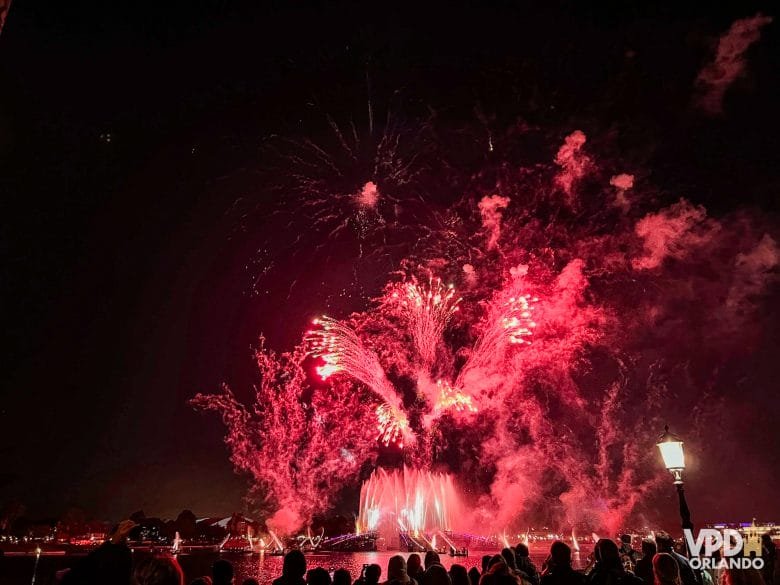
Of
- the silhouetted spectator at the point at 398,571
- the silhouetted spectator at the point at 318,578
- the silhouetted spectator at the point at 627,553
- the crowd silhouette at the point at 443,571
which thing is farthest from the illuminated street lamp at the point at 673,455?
the silhouetted spectator at the point at 318,578

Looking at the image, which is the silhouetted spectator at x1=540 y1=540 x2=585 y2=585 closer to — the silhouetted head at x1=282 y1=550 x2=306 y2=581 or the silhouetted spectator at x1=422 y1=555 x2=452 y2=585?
the silhouetted spectator at x1=422 y1=555 x2=452 y2=585

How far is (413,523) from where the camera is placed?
2087 inches

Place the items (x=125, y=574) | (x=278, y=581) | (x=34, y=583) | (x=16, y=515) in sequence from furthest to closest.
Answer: (x=16, y=515) → (x=34, y=583) → (x=278, y=581) → (x=125, y=574)

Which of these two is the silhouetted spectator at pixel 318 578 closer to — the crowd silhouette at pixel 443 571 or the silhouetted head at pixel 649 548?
the crowd silhouette at pixel 443 571

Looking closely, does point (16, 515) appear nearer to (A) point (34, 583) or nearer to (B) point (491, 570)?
(A) point (34, 583)

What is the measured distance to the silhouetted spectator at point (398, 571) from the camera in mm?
6278

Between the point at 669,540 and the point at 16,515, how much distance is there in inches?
8213

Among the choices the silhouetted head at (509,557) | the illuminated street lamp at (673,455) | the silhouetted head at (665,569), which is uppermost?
the illuminated street lamp at (673,455)

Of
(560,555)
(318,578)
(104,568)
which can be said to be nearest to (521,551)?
(560,555)

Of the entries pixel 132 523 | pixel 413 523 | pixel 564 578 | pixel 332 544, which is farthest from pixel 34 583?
pixel 332 544

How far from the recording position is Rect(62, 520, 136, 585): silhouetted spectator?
4.40m

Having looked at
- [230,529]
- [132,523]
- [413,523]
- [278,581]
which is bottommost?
[230,529]

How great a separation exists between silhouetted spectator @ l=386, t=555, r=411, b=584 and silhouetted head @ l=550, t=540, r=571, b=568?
1807 mm

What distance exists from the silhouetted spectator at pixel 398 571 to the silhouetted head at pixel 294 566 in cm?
132
